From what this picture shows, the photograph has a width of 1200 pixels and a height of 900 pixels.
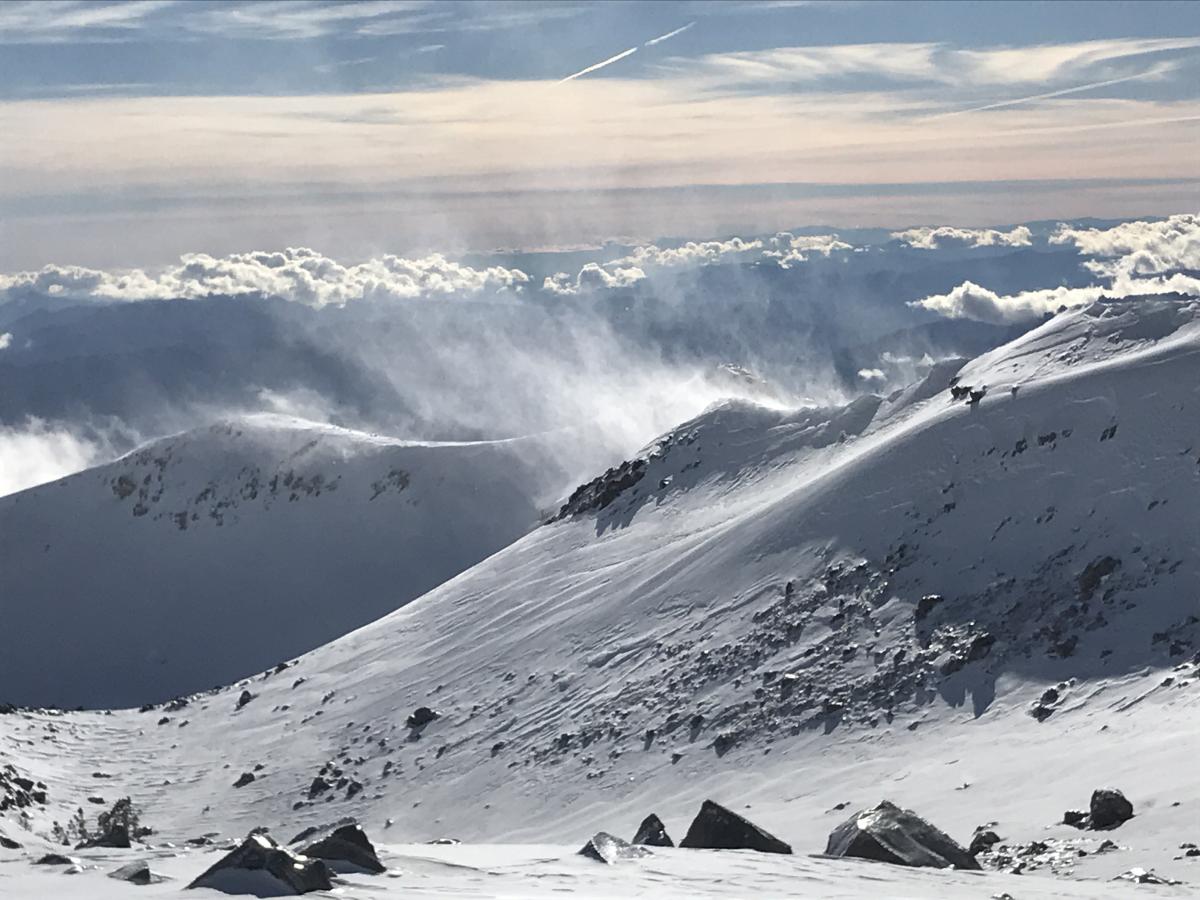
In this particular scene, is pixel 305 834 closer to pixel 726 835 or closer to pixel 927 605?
pixel 927 605

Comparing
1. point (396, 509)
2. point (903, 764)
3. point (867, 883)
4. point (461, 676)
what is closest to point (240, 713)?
point (461, 676)

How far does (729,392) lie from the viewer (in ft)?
388

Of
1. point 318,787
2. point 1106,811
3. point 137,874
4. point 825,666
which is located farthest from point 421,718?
point 137,874

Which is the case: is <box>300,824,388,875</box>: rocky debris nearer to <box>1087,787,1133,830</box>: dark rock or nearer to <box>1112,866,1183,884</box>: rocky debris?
<box>1112,866,1183,884</box>: rocky debris

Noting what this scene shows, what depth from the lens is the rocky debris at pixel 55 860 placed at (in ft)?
67.2

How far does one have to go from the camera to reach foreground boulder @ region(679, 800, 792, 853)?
25609mm

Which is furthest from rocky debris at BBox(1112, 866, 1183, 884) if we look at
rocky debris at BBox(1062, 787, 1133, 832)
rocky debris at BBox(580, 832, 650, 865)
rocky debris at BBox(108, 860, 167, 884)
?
rocky debris at BBox(108, 860, 167, 884)

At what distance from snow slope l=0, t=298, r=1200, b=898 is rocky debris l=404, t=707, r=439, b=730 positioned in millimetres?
397

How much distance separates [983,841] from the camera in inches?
1131

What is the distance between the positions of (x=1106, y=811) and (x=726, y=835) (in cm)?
798

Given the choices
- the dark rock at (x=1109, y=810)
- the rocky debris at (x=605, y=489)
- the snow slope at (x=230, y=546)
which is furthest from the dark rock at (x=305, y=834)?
the snow slope at (x=230, y=546)

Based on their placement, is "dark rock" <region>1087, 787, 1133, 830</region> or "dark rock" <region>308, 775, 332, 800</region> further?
"dark rock" <region>308, 775, 332, 800</region>

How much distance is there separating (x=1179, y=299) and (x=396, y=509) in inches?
3318

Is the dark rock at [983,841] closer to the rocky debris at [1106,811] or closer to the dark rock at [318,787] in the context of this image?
the rocky debris at [1106,811]
